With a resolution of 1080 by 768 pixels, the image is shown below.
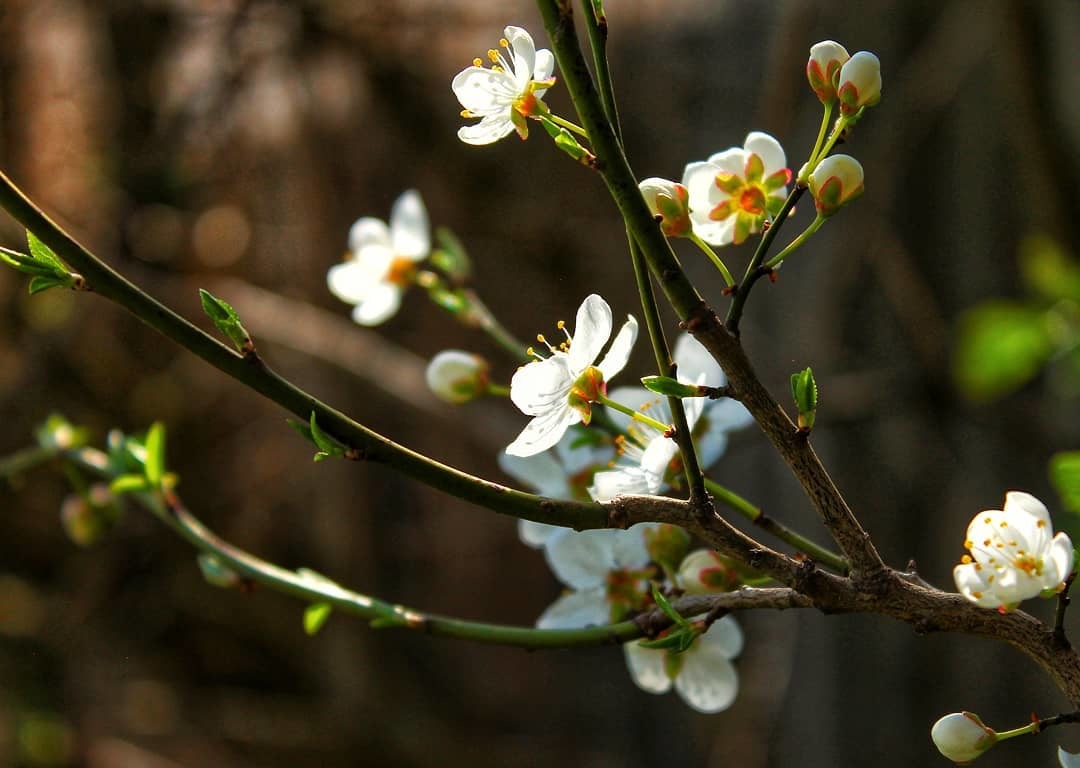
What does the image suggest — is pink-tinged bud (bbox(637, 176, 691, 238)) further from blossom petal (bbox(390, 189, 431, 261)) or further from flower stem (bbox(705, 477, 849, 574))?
blossom petal (bbox(390, 189, 431, 261))

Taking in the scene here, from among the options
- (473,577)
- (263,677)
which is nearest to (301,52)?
(473,577)

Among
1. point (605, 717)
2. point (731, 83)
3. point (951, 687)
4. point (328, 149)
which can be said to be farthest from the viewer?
point (605, 717)

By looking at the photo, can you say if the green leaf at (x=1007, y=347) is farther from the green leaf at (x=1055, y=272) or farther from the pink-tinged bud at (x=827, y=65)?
the pink-tinged bud at (x=827, y=65)

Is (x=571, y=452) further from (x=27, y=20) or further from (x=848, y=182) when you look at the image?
(x=27, y=20)

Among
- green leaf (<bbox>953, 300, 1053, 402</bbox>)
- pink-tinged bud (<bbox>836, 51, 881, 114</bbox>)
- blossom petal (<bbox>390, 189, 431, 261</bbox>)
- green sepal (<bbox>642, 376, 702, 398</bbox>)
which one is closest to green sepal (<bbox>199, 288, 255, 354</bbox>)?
green sepal (<bbox>642, 376, 702, 398</bbox>)

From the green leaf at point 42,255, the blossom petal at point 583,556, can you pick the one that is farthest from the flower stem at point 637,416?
the green leaf at point 42,255

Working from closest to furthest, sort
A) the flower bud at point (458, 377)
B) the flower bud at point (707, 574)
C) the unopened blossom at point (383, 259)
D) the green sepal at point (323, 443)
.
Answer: the green sepal at point (323, 443) < the flower bud at point (707, 574) < the flower bud at point (458, 377) < the unopened blossom at point (383, 259)

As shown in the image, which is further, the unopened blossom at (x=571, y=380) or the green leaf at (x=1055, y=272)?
the green leaf at (x=1055, y=272)
